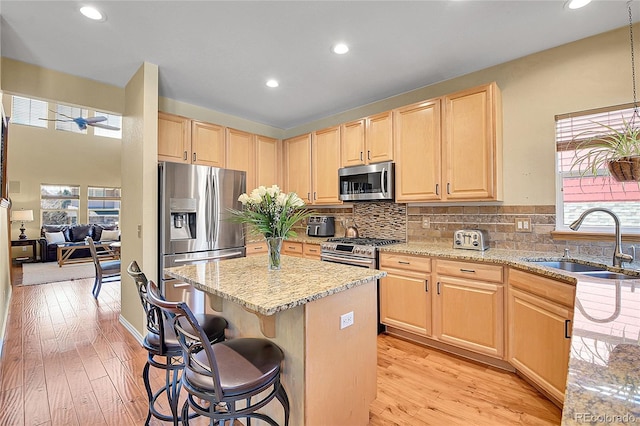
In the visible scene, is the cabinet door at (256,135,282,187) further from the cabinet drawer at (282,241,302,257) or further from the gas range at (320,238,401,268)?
the gas range at (320,238,401,268)

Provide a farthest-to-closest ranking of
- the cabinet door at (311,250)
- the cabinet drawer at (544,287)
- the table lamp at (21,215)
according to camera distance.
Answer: the table lamp at (21,215)
the cabinet door at (311,250)
the cabinet drawer at (544,287)

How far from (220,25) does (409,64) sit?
172 centimetres

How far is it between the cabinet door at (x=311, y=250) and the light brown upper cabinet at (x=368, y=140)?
3.64 feet

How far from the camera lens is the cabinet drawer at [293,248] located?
396cm

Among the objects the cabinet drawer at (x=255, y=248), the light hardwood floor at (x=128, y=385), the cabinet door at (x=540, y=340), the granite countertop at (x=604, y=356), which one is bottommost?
the light hardwood floor at (x=128, y=385)

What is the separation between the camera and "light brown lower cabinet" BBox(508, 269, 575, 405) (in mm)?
1824

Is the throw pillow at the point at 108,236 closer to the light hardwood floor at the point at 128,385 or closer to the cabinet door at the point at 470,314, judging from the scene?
the light hardwood floor at the point at 128,385

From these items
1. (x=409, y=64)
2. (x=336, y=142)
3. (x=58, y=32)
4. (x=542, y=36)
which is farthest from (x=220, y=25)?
(x=542, y=36)

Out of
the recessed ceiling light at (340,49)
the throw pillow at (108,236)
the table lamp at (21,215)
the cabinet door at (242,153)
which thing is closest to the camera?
the recessed ceiling light at (340,49)

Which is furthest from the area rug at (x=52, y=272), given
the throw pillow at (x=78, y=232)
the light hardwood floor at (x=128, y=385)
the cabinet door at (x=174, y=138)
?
the cabinet door at (x=174, y=138)

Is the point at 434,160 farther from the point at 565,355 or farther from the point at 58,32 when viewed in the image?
the point at 58,32

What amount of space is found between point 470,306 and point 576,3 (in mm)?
2315

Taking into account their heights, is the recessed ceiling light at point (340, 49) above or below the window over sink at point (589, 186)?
above

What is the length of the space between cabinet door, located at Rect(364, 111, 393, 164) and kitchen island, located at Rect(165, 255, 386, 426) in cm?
186
